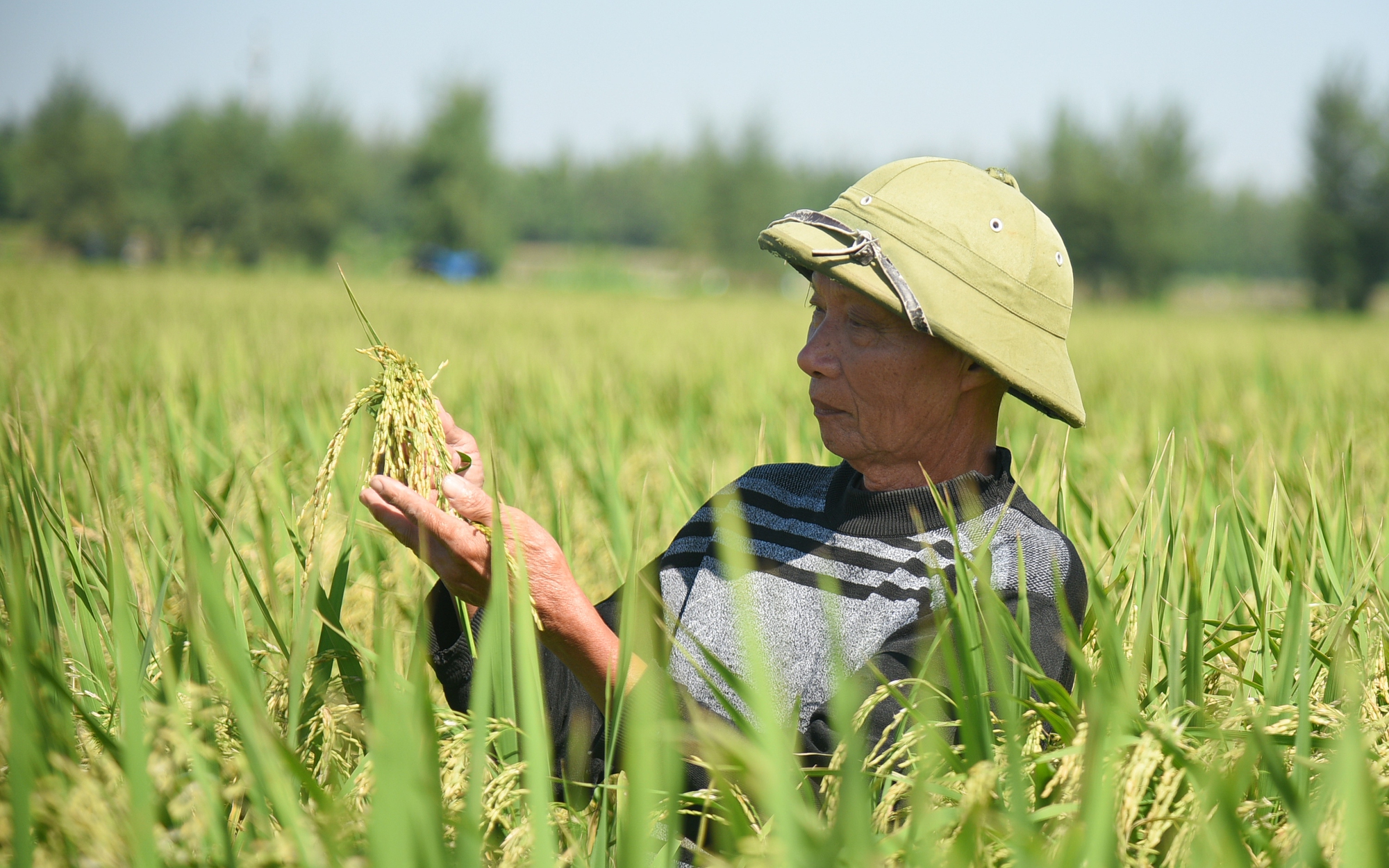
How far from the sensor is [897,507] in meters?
1.23

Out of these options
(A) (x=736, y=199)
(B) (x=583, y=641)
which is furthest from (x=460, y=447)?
(A) (x=736, y=199)

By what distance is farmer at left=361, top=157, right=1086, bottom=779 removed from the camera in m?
1.13

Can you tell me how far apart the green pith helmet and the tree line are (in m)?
28.2

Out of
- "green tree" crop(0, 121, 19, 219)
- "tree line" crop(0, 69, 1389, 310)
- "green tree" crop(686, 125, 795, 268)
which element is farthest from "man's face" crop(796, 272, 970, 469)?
"green tree" crop(0, 121, 19, 219)

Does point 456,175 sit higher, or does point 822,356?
point 456,175

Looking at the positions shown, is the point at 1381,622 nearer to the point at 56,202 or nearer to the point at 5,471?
the point at 5,471

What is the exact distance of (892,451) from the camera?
1.26 metres

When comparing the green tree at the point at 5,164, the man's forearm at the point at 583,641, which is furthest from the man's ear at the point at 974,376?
the green tree at the point at 5,164

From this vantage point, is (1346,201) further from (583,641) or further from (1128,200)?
(583,641)

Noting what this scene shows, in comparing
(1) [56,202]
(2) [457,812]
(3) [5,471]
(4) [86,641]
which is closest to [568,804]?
(2) [457,812]

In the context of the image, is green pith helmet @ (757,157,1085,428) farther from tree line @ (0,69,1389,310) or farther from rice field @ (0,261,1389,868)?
tree line @ (0,69,1389,310)

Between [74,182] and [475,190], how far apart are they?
10.7 meters

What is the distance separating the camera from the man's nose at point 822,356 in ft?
4.06

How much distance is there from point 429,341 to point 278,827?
5.23 m
